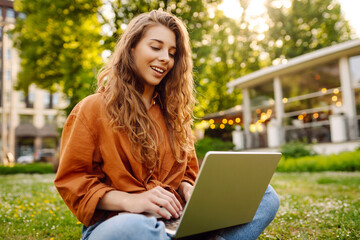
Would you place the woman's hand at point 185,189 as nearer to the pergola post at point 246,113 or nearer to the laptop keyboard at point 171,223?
the laptop keyboard at point 171,223

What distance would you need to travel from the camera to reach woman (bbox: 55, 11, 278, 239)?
1.75 meters

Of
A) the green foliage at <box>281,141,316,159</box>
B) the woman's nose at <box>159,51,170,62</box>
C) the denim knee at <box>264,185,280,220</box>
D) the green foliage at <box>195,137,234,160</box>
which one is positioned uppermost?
the woman's nose at <box>159,51,170,62</box>

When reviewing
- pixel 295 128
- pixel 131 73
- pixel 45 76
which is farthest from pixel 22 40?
pixel 131 73

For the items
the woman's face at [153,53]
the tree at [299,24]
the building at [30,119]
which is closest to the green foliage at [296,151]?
the woman's face at [153,53]

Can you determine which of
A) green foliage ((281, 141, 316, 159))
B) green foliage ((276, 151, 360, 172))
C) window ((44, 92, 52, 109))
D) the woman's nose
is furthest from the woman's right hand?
window ((44, 92, 52, 109))

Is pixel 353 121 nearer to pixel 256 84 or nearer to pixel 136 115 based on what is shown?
pixel 256 84

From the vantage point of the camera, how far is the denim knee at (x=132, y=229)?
4.91 feet

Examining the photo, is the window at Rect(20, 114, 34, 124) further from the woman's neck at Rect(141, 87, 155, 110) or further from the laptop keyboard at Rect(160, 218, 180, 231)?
the laptop keyboard at Rect(160, 218, 180, 231)

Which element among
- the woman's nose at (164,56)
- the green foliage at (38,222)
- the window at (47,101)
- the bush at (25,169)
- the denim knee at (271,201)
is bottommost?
the bush at (25,169)

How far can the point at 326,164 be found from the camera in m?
11.2

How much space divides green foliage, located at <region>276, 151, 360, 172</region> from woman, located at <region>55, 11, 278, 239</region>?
31.9ft

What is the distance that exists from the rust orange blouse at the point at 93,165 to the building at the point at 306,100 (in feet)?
47.4

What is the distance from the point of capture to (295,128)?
55.8 ft

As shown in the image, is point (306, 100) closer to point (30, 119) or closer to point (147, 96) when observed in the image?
point (147, 96)
